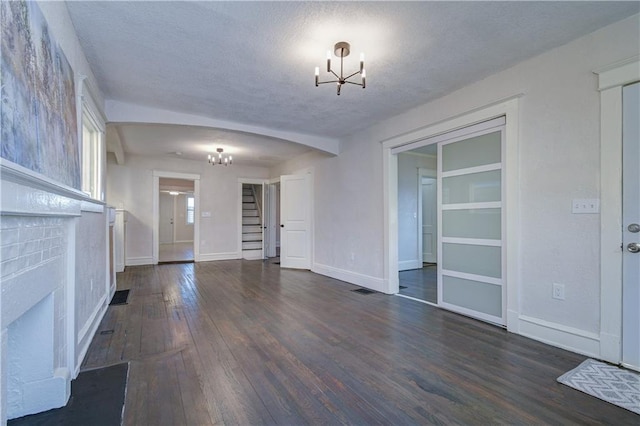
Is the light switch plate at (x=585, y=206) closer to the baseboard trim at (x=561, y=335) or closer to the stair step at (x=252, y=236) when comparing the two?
the baseboard trim at (x=561, y=335)

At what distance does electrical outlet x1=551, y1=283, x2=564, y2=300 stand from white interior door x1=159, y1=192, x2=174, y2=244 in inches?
508

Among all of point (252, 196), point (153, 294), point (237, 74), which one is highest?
point (237, 74)

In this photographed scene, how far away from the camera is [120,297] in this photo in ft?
13.9

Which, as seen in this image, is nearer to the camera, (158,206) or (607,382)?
(607,382)

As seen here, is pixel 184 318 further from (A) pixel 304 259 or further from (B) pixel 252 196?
(B) pixel 252 196

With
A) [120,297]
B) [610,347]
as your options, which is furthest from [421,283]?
[120,297]

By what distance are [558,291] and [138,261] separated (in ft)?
25.3

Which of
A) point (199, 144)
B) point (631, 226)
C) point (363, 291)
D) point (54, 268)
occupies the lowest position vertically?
point (363, 291)

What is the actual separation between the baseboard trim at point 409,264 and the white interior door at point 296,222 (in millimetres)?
1962

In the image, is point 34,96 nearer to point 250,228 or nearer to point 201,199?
point 201,199

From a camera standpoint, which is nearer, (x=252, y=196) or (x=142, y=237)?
(x=142, y=237)

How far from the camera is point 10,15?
1.27 metres

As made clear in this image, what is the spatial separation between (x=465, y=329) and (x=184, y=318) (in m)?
3.02

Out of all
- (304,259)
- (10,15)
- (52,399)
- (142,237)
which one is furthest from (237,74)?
(142,237)
